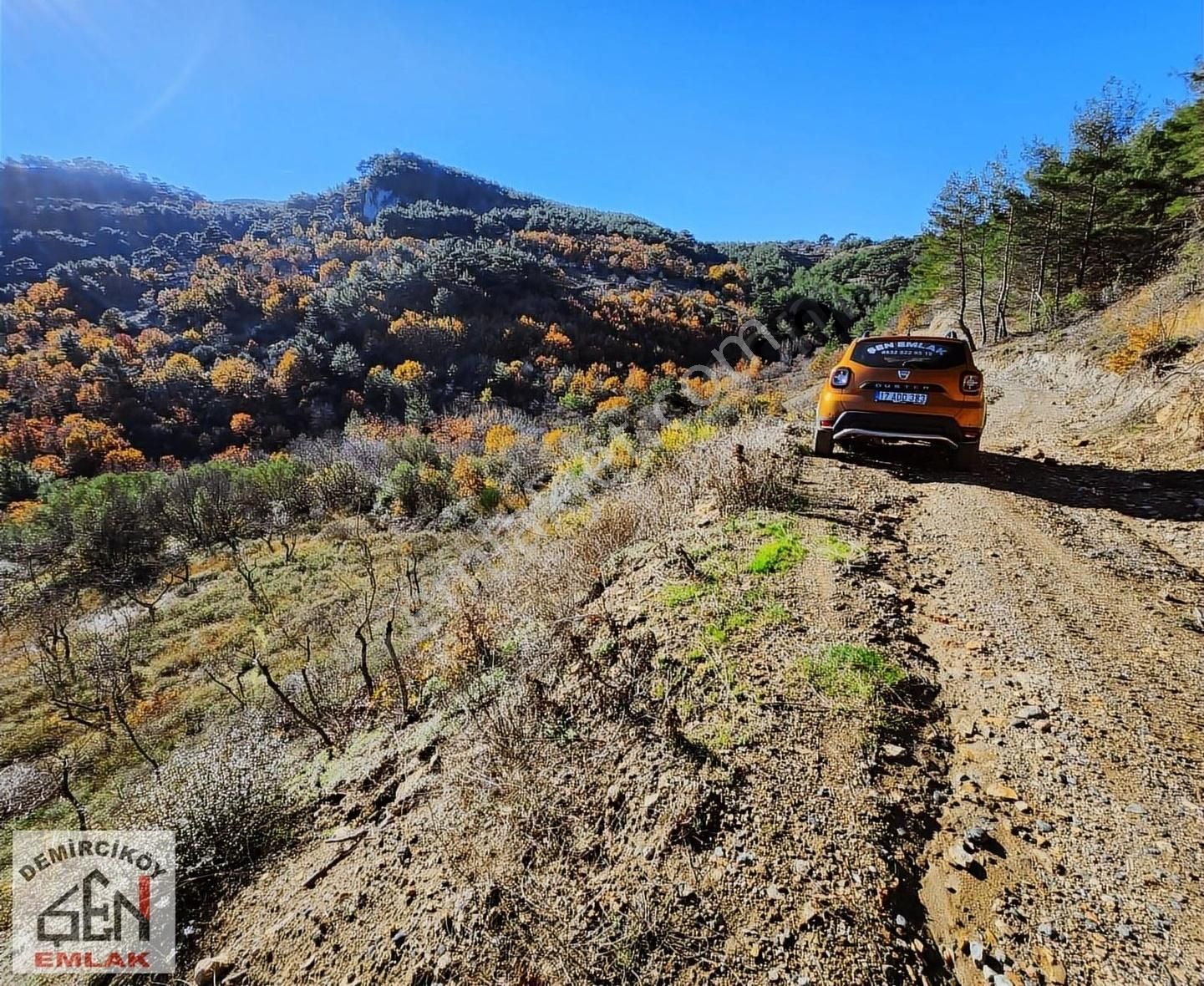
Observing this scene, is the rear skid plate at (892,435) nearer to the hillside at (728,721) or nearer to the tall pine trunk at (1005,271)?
the hillside at (728,721)

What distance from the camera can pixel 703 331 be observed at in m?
69.5

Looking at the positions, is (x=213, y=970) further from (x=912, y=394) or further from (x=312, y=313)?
(x=312, y=313)

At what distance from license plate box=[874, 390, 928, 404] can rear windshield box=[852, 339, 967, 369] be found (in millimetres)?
318

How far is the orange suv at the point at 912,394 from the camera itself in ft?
18.9

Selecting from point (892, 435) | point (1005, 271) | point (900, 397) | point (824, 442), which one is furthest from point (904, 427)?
point (1005, 271)

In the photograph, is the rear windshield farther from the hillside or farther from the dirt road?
the dirt road

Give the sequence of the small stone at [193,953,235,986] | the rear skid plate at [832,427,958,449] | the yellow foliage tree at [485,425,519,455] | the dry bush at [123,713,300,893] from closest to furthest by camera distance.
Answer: the small stone at [193,953,235,986], the dry bush at [123,713,300,893], the rear skid plate at [832,427,958,449], the yellow foliage tree at [485,425,519,455]

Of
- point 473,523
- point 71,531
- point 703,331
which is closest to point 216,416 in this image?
point 71,531

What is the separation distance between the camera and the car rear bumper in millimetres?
5820

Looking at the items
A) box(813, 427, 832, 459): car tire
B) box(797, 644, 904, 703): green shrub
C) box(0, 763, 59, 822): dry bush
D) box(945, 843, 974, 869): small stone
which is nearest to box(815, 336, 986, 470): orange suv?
box(813, 427, 832, 459): car tire

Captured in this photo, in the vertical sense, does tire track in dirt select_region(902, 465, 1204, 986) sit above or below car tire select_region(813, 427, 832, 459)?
below

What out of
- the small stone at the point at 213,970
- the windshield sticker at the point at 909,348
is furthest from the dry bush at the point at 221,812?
the windshield sticker at the point at 909,348

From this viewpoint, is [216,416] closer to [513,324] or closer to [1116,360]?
[513,324]

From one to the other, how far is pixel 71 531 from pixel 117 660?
16.5 meters
